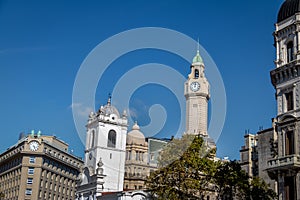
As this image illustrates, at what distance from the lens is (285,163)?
148ft

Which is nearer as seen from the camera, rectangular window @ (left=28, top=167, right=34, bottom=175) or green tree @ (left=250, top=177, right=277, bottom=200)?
green tree @ (left=250, top=177, right=277, bottom=200)

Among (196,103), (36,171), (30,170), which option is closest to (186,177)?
(36,171)

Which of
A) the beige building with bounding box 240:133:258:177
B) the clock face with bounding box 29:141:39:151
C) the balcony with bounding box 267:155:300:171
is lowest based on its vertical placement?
the balcony with bounding box 267:155:300:171

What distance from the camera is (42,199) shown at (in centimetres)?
10769

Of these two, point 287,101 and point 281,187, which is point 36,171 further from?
point 281,187

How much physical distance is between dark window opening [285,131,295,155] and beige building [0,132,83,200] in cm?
7180

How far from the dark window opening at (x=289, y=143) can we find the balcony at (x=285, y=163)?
4.40ft

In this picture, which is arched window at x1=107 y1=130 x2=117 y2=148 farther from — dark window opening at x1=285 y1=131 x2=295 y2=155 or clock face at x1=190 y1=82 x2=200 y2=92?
clock face at x1=190 y1=82 x2=200 y2=92

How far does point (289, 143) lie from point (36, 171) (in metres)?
72.8

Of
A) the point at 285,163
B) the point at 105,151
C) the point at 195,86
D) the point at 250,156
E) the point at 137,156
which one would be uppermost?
the point at 195,86

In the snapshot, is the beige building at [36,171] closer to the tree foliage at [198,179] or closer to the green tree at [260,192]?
the tree foliage at [198,179]

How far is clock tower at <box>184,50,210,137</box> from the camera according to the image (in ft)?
474

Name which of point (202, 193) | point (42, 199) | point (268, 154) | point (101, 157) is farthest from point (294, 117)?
point (42, 199)

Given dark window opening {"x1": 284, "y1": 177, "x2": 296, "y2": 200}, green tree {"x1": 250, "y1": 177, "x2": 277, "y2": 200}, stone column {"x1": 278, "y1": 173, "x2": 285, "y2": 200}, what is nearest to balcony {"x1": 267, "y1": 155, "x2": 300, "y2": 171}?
stone column {"x1": 278, "y1": 173, "x2": 285, "y2": 200}
